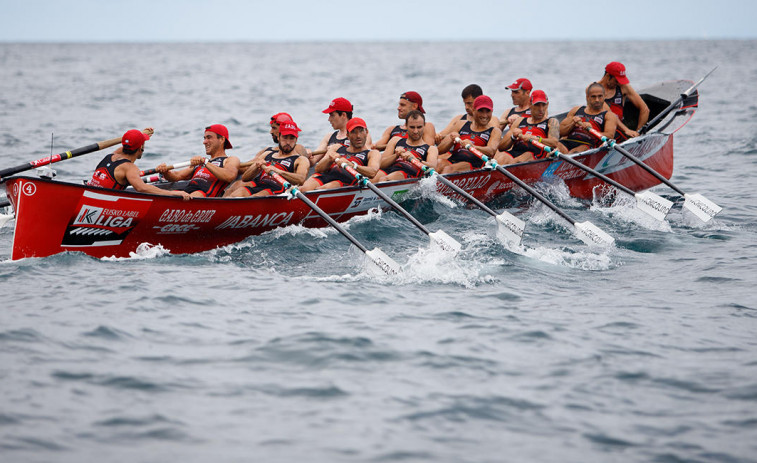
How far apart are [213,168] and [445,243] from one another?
320 cm

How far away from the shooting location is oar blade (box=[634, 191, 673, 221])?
12.0m

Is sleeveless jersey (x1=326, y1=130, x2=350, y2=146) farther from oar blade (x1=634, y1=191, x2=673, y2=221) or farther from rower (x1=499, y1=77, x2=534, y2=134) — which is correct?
oar blade (x1=634, y1=191, x2=673, y2=221)

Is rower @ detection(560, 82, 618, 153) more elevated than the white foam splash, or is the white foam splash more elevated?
rower @ detection(560, 82, 618, 153)

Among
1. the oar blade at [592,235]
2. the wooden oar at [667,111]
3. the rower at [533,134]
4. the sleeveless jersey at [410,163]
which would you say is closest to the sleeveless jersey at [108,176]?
the sleeveless jersey at [410,163]

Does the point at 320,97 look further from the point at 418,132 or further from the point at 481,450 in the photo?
the point at 481,450

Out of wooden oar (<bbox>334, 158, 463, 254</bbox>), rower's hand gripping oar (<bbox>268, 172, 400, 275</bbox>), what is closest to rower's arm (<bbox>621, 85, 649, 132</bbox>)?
wooden oar (<bbox>334, 158, 463, 254</bbox>)

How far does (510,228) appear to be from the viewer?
430 inches

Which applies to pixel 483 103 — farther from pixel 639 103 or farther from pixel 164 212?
pixel 164 212

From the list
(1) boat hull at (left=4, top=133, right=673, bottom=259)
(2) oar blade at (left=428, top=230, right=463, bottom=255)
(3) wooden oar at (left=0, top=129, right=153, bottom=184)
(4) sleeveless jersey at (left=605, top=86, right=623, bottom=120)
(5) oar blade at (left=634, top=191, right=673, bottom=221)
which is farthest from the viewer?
(4) sleeveless jersey at (left=605, top=86, right=623, bottom=120)

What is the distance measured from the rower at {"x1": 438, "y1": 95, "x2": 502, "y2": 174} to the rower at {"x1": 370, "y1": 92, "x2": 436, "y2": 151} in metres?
0.35

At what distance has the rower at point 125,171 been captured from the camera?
9.33 m

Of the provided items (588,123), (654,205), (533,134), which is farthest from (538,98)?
(654,205)

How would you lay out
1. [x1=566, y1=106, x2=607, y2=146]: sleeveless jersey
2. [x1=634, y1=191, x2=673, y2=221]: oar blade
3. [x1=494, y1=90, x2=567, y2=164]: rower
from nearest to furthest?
[x1=634, y1=191, x2=673, y2=221]: oar blade → [x1=494, y1=90, x2=567, y2=164]: rower → [x1=566, y1=106, x2=607, y2=146]: sleeveless jersey

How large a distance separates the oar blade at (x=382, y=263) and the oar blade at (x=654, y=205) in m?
4.85
